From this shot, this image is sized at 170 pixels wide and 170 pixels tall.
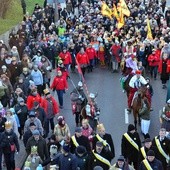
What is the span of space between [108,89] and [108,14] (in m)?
8.15

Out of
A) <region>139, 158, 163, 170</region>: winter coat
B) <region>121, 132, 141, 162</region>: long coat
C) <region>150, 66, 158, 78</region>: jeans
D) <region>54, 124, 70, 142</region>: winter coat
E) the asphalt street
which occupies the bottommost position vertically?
the asphalt street

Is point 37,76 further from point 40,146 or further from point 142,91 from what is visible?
point 40,146

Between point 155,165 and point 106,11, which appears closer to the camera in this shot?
point 155,165

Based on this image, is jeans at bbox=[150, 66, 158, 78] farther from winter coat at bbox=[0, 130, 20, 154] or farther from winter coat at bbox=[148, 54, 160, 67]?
winter coat at bbox=[0, 130, 20, 154]

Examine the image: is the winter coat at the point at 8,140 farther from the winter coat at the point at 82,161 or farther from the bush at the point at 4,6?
the bush at the point at 4,6

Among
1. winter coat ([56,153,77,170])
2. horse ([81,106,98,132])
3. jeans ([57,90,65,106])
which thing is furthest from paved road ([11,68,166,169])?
winter coat ([56,153,77,170])

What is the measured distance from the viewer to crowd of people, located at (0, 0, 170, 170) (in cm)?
1329

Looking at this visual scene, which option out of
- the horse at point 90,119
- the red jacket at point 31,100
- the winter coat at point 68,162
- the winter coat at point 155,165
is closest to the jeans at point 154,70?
the red jacket at point 31,100

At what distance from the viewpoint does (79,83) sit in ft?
59.9

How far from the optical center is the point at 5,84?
19.4m

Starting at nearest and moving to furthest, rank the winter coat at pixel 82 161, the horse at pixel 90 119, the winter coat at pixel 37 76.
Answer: the winter coat at pixel 82 161
the horse at pixel 90 119
the winter coat at pixel 37 76

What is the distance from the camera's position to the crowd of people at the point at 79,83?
1329 cm

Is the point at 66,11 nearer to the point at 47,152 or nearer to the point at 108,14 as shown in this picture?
the point at 108,14

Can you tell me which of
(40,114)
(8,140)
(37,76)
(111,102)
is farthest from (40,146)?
(111,102)
